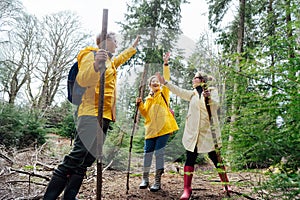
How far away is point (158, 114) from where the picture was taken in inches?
128

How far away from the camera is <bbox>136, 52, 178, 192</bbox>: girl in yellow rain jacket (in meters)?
3.27

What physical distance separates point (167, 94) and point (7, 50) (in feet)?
35.1

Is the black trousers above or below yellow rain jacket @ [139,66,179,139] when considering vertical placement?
below


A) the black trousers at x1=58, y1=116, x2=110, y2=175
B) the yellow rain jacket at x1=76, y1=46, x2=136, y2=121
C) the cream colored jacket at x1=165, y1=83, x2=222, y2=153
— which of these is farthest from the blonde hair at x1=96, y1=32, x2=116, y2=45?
the cream colored jacket at x1=165, y1=83, x2=222, y2=153

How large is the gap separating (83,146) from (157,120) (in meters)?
1.30

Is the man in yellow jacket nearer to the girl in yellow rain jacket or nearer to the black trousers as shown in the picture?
the black trousers

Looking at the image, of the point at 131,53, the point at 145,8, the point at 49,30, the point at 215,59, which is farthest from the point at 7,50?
the point at 215,59

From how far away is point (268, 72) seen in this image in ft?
4.70

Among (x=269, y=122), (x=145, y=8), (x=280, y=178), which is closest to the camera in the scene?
(x=280, y=178)

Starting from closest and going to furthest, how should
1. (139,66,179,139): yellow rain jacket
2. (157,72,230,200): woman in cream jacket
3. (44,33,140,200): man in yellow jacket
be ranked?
1. (44,33,140,200): man in yellow jacket
2. (157,72,230,200): woman in cream jacket
3. (139,66,179,139): yellow rain jacket

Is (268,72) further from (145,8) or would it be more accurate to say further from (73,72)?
(145,8)

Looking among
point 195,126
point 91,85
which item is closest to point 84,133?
point 91,85

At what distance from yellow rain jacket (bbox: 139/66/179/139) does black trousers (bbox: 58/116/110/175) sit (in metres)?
1.06

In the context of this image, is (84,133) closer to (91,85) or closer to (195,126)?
(91,85)
